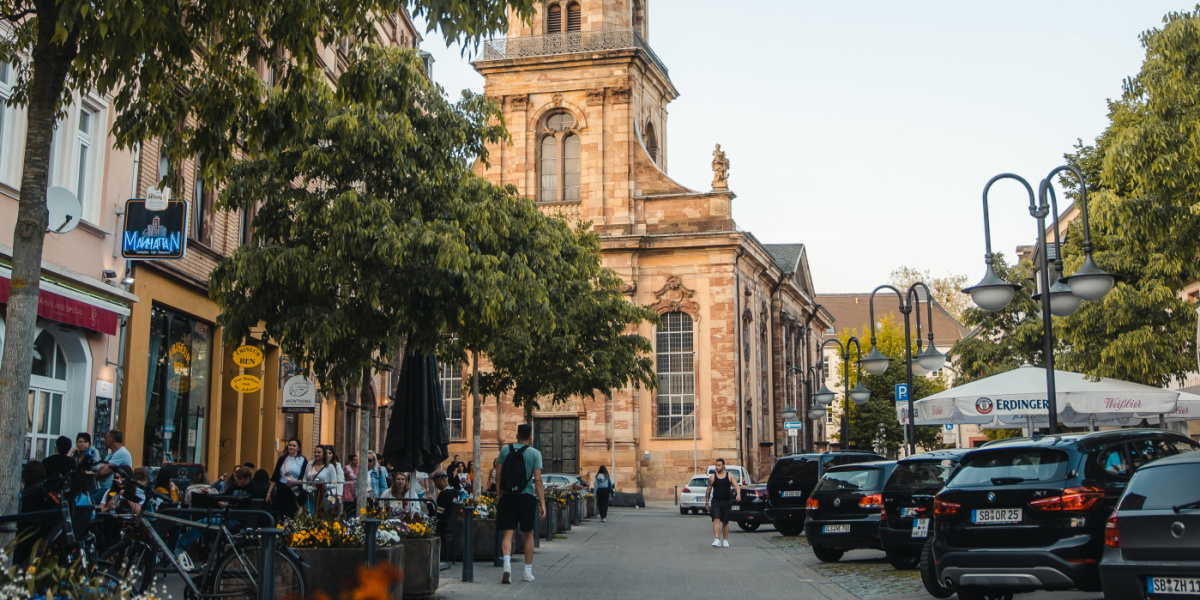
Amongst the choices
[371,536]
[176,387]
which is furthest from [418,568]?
[176,387]

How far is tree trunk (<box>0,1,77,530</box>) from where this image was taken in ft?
22.4

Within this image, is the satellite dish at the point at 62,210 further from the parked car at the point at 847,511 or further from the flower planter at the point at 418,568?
the parked car at the point at 847,511

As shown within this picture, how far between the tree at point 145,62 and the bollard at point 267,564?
1.50 m

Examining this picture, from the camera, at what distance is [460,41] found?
25.9 ft

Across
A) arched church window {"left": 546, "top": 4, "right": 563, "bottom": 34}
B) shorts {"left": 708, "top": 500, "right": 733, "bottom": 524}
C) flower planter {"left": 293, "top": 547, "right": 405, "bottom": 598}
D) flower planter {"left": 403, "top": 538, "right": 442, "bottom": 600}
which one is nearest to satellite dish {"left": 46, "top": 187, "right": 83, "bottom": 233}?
flower planter {"left": 403, "top": 538, "right": 442, "bottom": 600}

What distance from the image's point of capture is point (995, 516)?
9.41 metres

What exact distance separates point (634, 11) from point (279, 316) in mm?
43156

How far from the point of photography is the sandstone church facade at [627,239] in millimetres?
47812

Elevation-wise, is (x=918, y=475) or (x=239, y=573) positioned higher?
(x=918, y=475)

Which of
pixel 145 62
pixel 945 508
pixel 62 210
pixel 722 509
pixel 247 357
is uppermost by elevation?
pixel 62 210

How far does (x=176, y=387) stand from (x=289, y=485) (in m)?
5.69

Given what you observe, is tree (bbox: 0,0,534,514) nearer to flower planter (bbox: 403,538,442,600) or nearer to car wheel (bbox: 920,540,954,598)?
flower planter (bbox: 403,538,442,600)

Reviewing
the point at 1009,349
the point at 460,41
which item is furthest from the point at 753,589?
the point at 1009,349

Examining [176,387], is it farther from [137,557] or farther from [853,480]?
[137,557]
